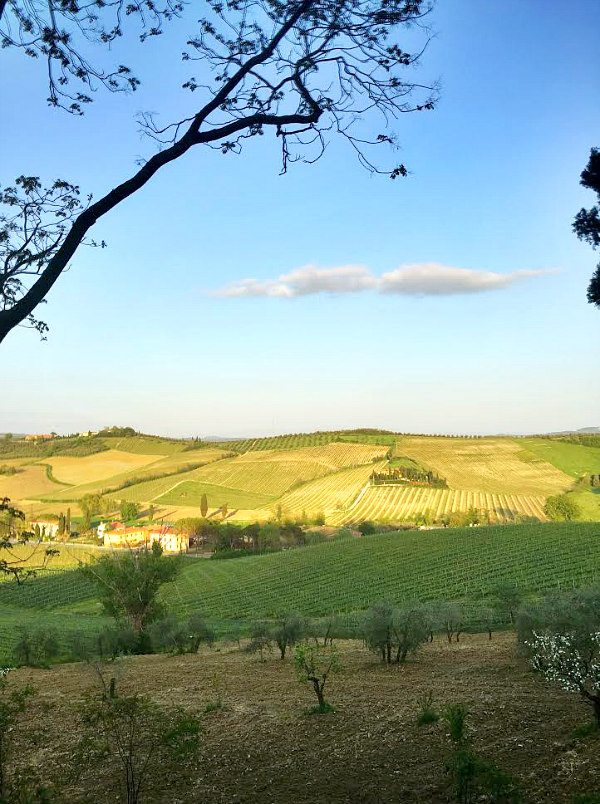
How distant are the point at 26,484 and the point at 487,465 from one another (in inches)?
3539

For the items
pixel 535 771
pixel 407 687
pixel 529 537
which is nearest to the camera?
pixel 535 771

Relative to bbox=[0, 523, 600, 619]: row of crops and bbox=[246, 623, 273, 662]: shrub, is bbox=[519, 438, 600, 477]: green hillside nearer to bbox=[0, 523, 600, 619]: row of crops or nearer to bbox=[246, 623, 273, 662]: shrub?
bbox=[0, 523, 600, 619]: row of crops

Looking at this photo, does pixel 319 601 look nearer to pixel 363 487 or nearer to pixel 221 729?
pixel 221 729

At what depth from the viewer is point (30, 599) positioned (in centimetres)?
6556

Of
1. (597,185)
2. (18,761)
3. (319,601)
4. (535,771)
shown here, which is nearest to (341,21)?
(597,185)

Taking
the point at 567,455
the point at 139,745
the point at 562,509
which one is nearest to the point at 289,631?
the point at 139,745

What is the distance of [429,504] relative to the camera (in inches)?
3772

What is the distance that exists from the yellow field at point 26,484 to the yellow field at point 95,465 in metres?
3.24

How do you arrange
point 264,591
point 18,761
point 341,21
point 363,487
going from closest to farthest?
point 341,21, point 18,761, point 264,591, point 363,487

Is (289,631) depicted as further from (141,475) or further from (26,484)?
(26,484)

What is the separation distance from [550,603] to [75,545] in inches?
Result: 3331

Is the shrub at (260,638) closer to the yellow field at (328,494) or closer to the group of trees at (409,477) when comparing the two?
the yellow field at (328,494)

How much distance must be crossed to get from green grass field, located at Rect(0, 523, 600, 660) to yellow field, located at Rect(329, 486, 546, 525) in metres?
23.6

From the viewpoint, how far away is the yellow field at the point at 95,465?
132 m
